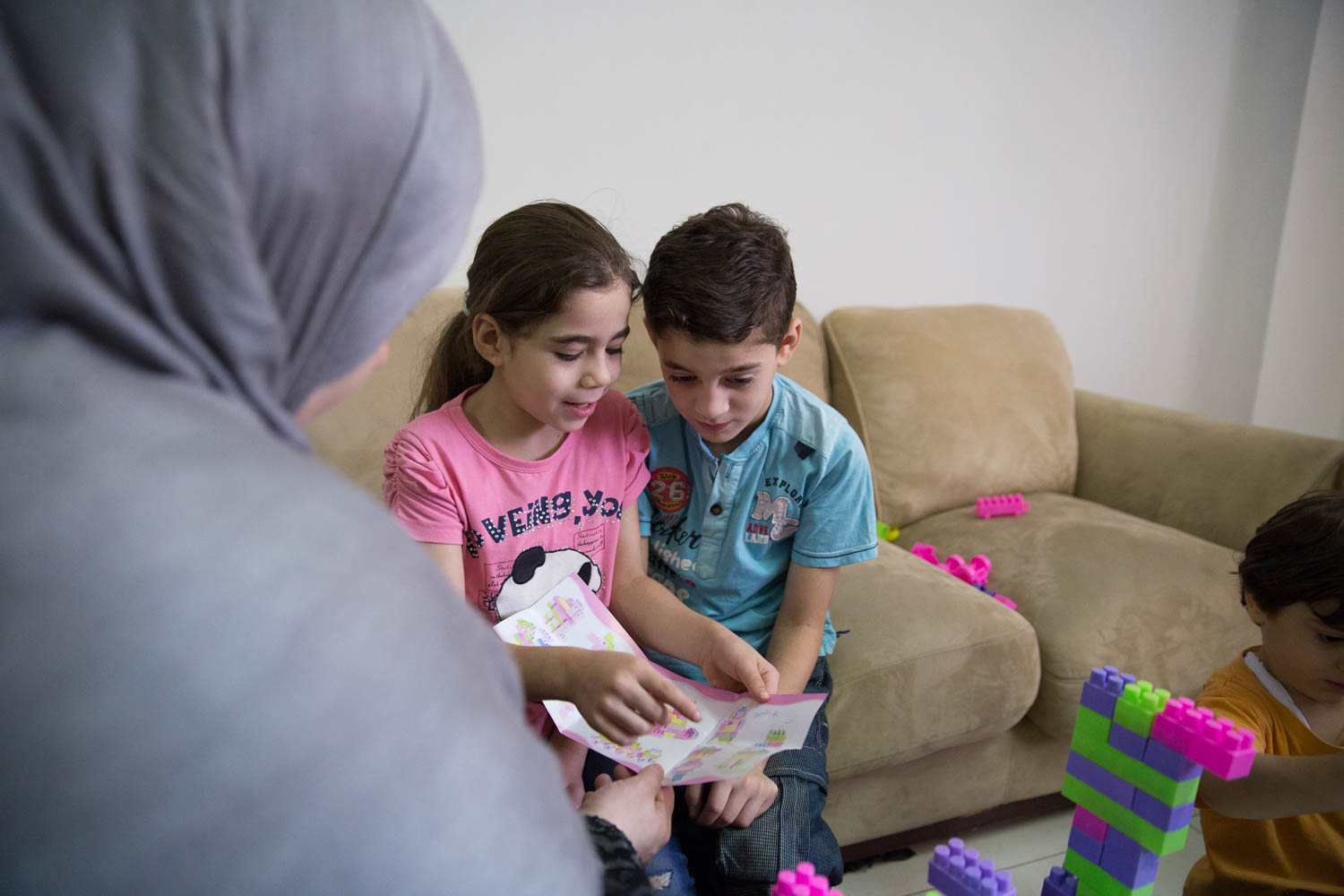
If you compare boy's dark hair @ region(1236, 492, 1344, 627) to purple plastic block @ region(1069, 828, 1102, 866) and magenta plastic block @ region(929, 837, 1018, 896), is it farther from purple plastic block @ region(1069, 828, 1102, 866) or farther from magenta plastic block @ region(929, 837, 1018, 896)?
magenta plastic block @ region(929, 837, 1018, 896)

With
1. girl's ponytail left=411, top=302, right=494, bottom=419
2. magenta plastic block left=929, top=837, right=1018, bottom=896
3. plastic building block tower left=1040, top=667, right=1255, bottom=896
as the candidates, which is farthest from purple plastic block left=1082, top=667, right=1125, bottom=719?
girl's ponytail left=411, top=302, right=494, bottom=419

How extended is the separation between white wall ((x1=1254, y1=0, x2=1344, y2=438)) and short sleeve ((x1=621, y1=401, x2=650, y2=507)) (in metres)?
2.70

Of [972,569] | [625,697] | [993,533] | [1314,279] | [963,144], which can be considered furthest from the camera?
[1314,279]

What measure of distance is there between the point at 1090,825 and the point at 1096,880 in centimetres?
6

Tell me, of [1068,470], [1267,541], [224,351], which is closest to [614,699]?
[224,351]

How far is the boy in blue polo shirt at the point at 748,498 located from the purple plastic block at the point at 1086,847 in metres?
0.29

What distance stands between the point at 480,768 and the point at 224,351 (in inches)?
9.7

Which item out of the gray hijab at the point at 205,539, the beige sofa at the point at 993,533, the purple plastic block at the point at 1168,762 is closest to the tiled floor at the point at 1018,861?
Result: the beige sofa at the point at 993,533

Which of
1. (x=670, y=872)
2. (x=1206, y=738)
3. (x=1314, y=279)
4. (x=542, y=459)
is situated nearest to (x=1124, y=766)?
(x=1206, y=738)

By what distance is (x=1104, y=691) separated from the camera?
1057 millimetres

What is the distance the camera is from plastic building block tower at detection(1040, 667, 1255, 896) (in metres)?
0.95

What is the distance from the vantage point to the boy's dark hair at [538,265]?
3.59 feet

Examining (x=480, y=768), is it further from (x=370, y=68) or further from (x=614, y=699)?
(x=614, y=699)

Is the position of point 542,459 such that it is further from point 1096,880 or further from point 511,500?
point 1096,880
